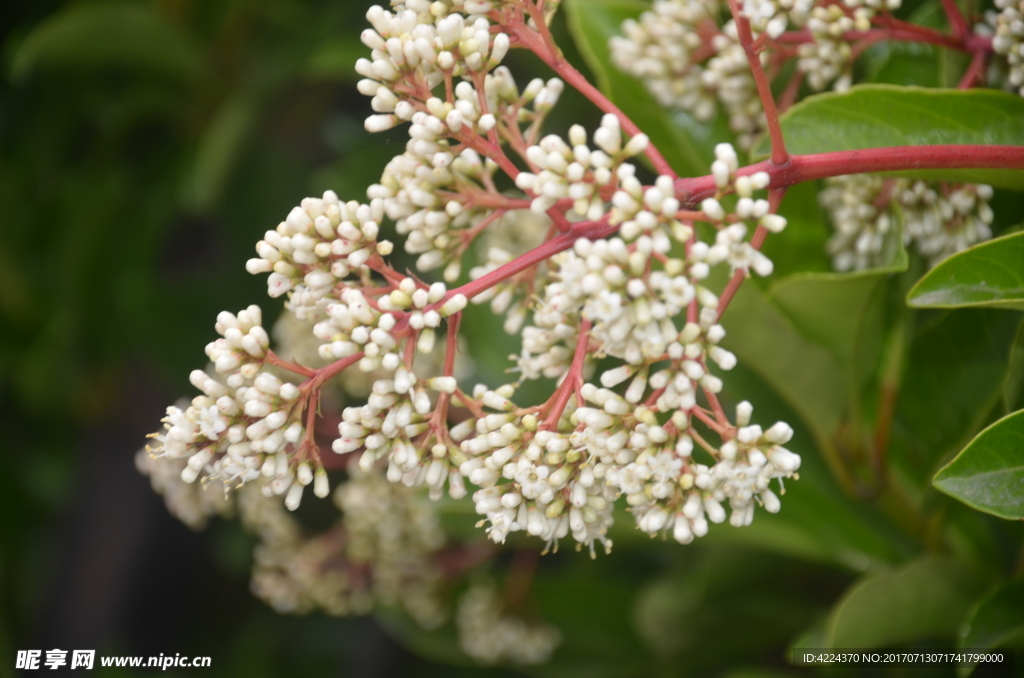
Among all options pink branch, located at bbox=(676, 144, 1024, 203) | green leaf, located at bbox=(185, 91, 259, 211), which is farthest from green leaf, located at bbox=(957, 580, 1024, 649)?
green leaf, located at bbox=(185, 91, 259, 211)

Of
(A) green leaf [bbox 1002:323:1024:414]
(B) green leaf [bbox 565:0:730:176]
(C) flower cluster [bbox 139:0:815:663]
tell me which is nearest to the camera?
(C) flower cluster [bbox 139:0:815:663]

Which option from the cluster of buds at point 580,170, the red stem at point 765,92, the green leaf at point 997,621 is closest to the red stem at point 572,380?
the cluster of buds at point 580,170

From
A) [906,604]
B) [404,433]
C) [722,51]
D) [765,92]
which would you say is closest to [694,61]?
[722,51]

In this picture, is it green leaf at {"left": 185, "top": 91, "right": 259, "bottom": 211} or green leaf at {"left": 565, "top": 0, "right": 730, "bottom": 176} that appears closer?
green leaf at {"left": 565, "top": 0, "right": 730, "bottom": 176}

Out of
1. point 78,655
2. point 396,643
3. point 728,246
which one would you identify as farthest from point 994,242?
point 396,643

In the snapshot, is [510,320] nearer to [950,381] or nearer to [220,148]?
[950,381]

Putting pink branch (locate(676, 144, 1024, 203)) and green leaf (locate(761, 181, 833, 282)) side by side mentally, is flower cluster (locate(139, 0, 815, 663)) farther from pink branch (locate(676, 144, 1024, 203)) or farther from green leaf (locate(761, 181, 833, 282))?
green leaf (locate(761, 181, 833, 282))
